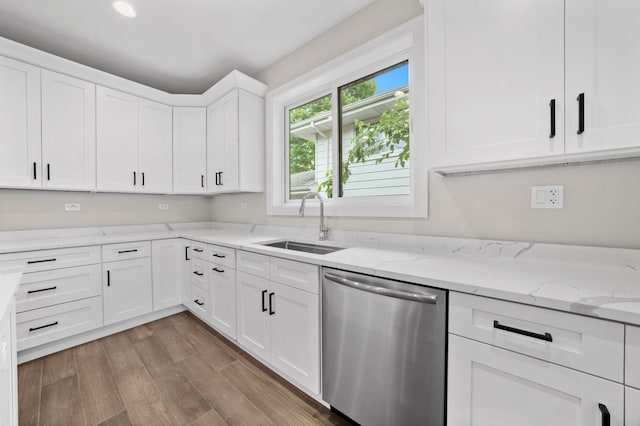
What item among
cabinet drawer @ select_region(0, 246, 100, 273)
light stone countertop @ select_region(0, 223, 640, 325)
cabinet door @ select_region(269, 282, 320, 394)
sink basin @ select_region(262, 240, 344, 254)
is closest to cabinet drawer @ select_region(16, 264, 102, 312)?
cabinet drawer @ select_region(0, 246, 100, 273)

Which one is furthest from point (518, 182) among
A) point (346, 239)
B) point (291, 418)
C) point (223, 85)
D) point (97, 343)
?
point (97, 343)

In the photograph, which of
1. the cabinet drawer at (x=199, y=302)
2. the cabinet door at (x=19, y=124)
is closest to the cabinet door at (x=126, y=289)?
the cabinet drawer at (x=199, y=302)

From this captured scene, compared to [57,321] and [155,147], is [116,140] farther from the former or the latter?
[57,321]

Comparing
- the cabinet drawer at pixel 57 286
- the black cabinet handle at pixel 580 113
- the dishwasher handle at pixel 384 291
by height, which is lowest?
the cabinet drawer at pixel 57 286

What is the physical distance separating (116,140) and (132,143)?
0.14 meters

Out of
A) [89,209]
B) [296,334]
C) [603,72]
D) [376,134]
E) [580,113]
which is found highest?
[376,134]

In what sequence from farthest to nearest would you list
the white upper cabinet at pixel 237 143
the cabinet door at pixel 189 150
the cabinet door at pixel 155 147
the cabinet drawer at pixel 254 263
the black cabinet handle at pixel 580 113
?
the cabinet door at pixel 189 150 < the cabinet door at pixel 155 147 < the white upper cabinet at pixel 237 143 < the cabinet drawer at pixel 254 263 < the black cabinet handle at pixel 580 113

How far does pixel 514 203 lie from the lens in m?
1.34

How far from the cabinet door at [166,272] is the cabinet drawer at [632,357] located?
318 centimetres

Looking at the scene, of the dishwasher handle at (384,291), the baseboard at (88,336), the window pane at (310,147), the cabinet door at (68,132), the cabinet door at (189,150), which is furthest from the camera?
the cabinet door at (189,150)

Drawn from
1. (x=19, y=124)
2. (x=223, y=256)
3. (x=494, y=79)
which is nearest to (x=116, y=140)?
(x=19, y=124)

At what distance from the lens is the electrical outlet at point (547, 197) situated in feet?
4.02

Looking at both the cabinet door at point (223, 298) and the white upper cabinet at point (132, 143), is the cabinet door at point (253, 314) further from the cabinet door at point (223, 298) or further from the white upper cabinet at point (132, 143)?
the white upper cabinet at point (132, 143)

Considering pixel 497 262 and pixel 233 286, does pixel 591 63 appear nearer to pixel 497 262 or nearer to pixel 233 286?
pixel 497 262
